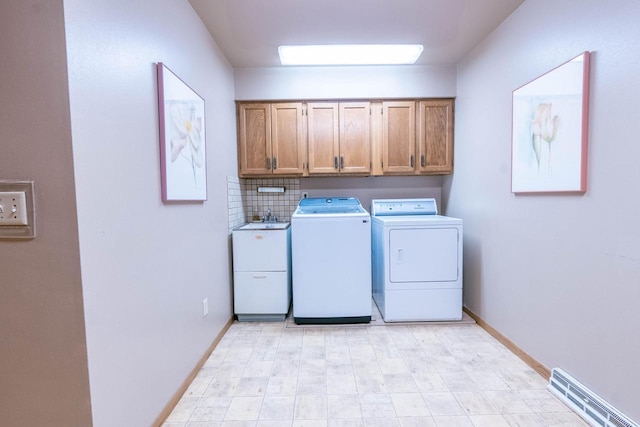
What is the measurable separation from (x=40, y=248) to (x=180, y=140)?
0.91m

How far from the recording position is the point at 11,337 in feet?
3.35

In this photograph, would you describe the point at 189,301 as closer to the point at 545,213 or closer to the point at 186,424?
the point at 186,424

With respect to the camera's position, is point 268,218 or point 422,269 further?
point 268,218

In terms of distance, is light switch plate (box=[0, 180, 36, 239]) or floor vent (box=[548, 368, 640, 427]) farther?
floor vent (box=[548, 368, 640, 427])

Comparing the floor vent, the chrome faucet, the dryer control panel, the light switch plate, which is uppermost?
the light switch plate

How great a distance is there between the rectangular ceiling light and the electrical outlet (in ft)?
6.96

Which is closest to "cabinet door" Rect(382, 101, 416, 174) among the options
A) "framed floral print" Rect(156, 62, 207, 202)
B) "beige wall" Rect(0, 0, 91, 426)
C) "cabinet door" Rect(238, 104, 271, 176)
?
"cabinet door" Rect(238, 104, 271, 176)

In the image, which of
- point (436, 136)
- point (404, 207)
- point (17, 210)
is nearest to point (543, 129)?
point (436, 136)

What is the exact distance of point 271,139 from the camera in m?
2.99

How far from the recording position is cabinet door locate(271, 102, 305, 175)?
296 cm

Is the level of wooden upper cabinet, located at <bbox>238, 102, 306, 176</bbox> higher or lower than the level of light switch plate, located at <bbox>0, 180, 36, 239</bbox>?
higher

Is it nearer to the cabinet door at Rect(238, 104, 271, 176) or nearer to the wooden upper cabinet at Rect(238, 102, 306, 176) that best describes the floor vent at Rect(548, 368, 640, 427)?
the wooden upper cabinet at Rect(238, 102, 306, 176)

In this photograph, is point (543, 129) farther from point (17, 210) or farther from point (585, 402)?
point (17, 210)

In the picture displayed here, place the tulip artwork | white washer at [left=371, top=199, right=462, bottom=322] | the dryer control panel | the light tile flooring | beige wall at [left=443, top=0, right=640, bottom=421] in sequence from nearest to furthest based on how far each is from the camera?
1. beige wall at [left=443, top=0, right=640, bottom=421]
2. the light tile flooring
3. the tulip artwork
4. white washer at [left=371, top=199, right=462, bottom=322]
5. the dryer control panel
